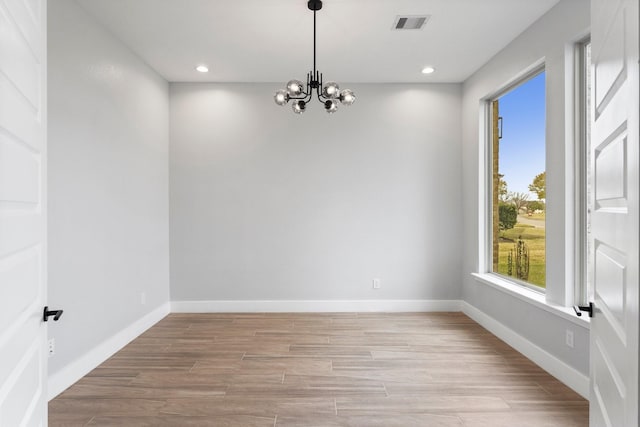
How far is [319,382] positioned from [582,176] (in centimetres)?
237

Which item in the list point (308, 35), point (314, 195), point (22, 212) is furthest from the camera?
point (314, 195)

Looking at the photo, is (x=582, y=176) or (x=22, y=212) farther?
(x=582, y=176)

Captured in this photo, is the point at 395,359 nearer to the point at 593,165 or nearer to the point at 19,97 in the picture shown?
the point at 593,165

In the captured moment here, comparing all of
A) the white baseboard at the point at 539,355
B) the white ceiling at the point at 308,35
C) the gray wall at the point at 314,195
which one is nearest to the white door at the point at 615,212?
the white baseboard at the point at 539,355

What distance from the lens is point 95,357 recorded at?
3209mm

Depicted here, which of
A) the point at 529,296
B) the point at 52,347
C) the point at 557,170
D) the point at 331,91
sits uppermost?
the point at 331,91

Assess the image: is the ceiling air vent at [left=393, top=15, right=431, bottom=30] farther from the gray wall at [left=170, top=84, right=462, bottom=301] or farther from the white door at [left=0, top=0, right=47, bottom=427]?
the white door at [left=0, top=0, right=47, bottom=427]

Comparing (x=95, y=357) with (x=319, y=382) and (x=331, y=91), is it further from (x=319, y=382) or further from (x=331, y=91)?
(x=331, y=91)

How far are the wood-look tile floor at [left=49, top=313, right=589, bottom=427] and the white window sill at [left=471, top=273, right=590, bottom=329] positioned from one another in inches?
18.9

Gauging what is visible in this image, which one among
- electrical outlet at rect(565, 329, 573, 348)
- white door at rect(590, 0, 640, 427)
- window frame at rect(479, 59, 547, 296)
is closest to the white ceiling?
window frame at rect(479, 59, 547, 296)

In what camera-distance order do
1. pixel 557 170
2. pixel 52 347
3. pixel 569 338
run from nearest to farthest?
1. pixel 52 347
2. pixel 569 338
3. pixel 557 170

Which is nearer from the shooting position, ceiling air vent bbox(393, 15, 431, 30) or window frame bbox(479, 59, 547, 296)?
ceiling air vent bbox(393, 15, 431, 30)

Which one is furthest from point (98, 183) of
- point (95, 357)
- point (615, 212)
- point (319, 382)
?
point (615, 212)

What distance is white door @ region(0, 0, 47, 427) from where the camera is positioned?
1.13m
